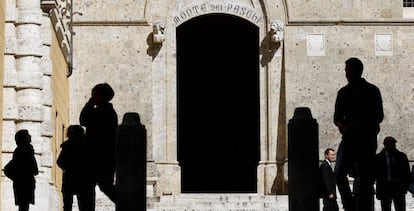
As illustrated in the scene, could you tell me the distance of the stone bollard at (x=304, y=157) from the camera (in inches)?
614

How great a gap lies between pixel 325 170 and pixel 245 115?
19974 mm

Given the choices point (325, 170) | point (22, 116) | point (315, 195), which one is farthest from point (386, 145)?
point (22, 116)

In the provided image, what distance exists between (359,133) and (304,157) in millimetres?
999

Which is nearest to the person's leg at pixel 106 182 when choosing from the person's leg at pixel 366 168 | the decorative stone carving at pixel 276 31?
the person's leg at pixel 366 168

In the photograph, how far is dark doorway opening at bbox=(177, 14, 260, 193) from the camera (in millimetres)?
38562

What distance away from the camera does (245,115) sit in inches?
1524

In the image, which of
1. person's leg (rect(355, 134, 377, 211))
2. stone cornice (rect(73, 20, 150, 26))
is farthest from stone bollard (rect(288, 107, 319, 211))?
stone cornice (rect(73, 20, 150, 26))

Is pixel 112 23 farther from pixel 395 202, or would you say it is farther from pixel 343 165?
pixel 343 165

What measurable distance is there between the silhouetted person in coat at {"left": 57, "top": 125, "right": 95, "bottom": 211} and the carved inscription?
14.6m

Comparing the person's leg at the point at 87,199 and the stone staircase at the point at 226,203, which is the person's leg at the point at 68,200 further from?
the stone staircase at the point at 226,203

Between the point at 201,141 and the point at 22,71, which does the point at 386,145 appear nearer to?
the point at 22,71

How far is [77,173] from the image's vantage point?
1595cm

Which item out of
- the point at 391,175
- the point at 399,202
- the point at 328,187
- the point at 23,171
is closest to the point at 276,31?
the point at 399,202

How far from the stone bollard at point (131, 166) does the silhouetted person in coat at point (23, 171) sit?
358 centimetres
